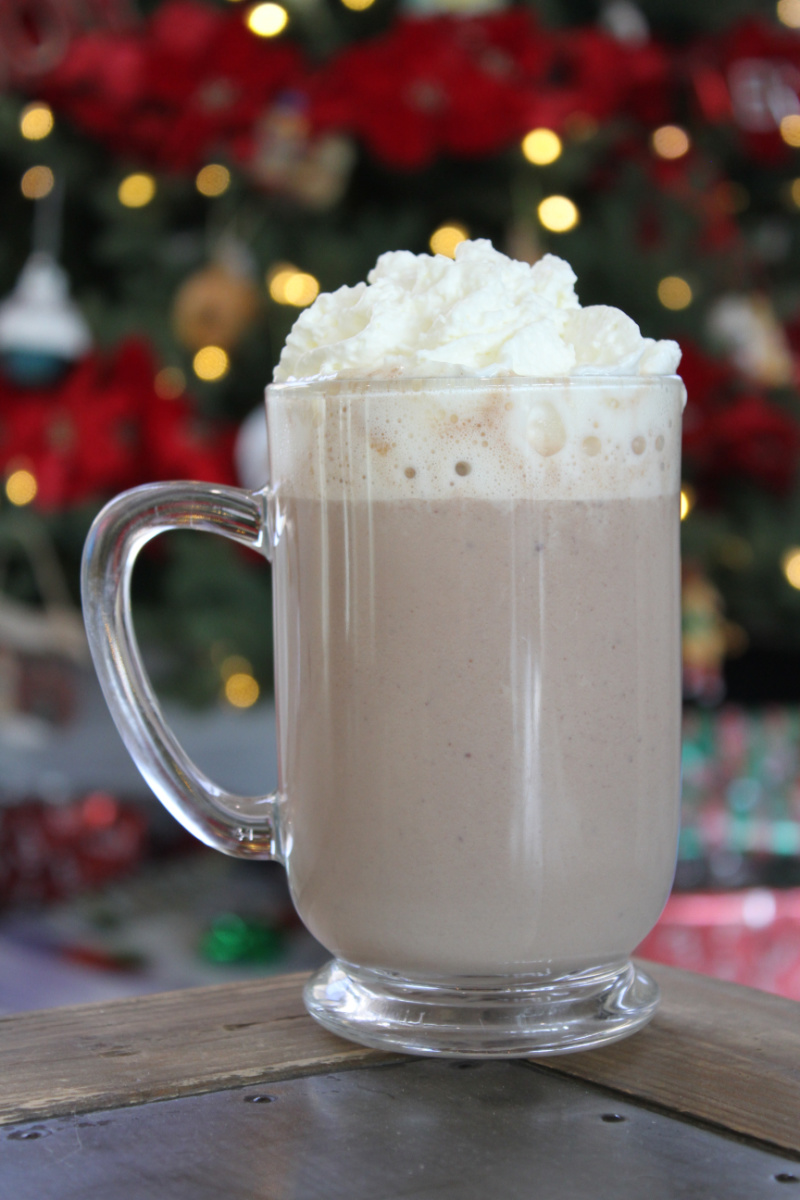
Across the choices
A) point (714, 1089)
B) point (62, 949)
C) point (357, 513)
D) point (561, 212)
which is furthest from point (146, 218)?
point (714, 1089)

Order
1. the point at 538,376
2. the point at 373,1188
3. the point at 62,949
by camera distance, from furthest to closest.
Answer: the point at 62,949 < the point at 538,376 < the point at 373,1188

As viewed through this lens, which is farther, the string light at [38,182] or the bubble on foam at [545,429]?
the string light at [38,182]

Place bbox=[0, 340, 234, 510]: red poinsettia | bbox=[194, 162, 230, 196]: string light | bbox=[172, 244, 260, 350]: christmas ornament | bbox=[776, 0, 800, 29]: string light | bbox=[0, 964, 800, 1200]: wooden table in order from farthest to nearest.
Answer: bbox=[776, 0, 800, 29]: string light → bbox=[194, 162, 230, 196]: string light → bbox=[172, 244, 260, 350]: christmas ornament → bbox=[0, 340, 234, 510]: red poinsettia → bbox=[0, 964, 800, 1200]: wooden table

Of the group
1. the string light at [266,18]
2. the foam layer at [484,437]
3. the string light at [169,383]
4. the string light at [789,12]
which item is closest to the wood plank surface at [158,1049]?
the foam layer at [484,437]

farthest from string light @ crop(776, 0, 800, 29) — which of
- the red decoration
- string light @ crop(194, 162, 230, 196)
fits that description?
the red decoration

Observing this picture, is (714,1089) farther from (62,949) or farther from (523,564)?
(62,949)

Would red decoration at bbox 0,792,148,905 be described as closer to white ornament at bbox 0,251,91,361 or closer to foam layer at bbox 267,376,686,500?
white ornament at bbox 0,251,91,361

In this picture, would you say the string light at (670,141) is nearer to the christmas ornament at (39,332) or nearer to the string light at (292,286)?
the string light at (292,286)
